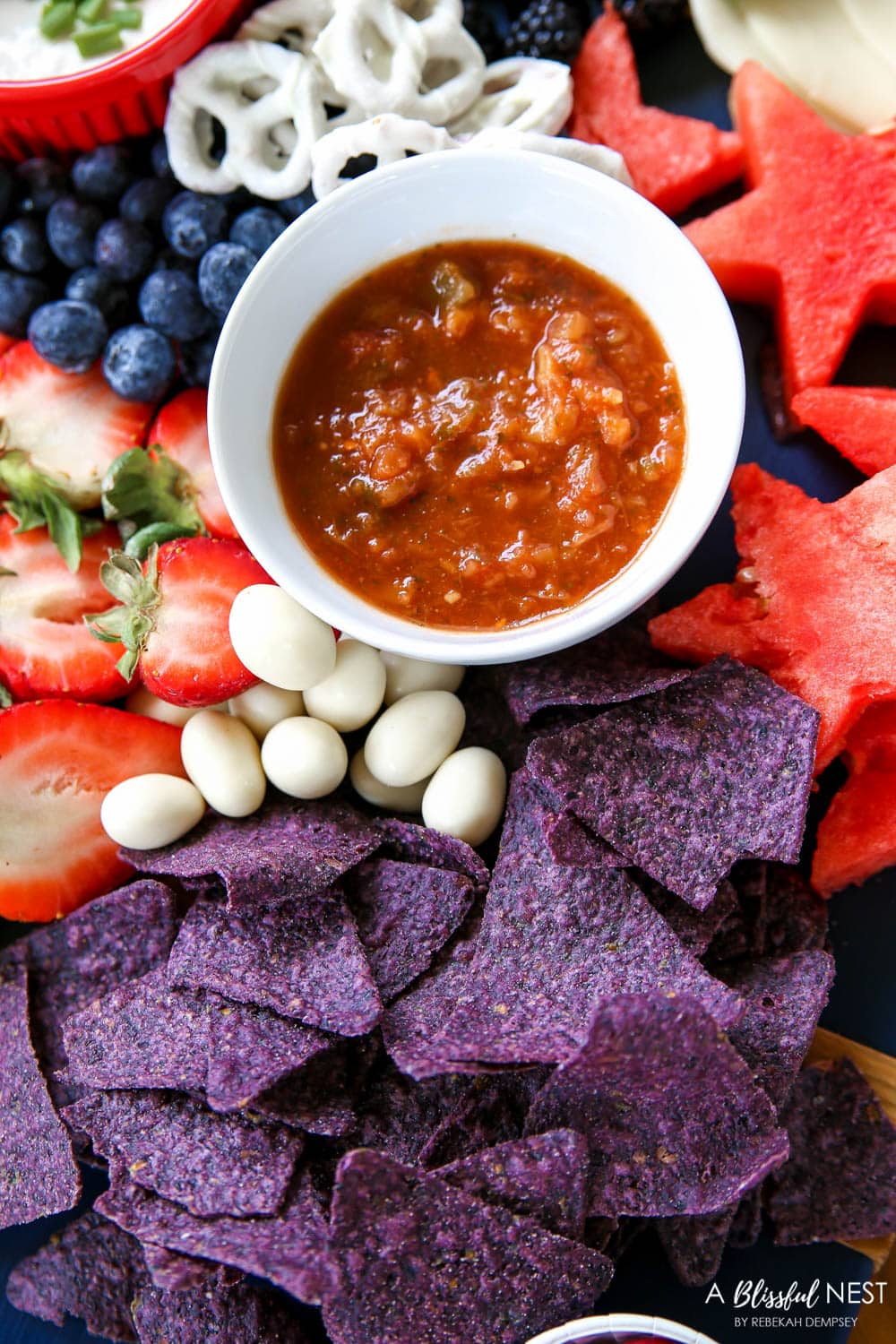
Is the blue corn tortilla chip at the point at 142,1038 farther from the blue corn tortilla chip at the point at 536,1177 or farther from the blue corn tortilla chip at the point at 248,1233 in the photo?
the blue corn tortilla chip at the point at 536,1177

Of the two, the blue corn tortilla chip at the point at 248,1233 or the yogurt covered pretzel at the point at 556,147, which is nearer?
the blue corn tortilla chip at the point at 248,1233

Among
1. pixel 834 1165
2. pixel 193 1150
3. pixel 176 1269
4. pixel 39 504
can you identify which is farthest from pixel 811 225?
pixel 176 1269

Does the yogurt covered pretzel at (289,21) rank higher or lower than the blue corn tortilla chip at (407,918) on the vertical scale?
higher

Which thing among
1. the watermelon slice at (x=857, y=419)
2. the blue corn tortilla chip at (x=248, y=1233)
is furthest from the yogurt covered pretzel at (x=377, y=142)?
the blue corn tortilla chip at (x=248, y=1233)

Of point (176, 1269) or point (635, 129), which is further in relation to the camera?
point (635, 129)

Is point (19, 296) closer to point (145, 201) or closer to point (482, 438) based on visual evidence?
point (145, 201)

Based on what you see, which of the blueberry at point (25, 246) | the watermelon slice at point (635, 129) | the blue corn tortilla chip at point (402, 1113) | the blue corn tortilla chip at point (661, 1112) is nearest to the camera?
the blue corn tortilla chip at point (661, 1112)

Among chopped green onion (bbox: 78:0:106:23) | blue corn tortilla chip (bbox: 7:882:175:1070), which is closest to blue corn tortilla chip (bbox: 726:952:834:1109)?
blue corn tortilla chip (bbox: 7:882:175:1070)
